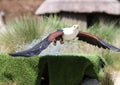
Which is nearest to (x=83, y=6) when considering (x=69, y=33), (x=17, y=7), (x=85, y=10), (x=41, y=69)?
(x=85, y=10)

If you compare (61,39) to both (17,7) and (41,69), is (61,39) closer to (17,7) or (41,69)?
(41,69)

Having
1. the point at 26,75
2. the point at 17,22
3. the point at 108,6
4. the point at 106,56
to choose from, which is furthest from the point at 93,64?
the point at 108,6

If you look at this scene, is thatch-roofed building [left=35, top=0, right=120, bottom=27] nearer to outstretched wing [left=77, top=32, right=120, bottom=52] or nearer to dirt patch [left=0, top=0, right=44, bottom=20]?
dirt patch [left=0, top=0, right=44, bottom=20]

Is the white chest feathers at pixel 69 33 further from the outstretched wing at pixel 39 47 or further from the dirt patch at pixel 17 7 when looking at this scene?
the dirt patch at pixel 17 7

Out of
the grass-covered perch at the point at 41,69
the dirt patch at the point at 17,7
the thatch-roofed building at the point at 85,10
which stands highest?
the dirt patch at the point at 17,7

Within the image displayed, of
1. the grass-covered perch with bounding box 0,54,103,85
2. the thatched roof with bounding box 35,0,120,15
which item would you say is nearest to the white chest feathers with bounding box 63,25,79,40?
the grass-covered perch with bounding box 0,54,103,85

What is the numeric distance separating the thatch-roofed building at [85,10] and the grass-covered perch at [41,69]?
12.0 metres

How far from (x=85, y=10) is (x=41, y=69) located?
1260cm

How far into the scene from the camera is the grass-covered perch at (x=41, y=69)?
10148 mm

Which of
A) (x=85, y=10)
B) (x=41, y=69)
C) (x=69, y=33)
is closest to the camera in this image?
(x=69, y=33)

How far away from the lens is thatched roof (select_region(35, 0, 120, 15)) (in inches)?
889

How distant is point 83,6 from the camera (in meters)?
22.7

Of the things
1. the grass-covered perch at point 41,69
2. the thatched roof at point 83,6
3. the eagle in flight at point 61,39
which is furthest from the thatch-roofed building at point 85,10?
the eagle in flight at point 61,39

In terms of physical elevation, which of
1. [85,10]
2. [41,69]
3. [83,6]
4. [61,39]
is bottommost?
[41,69]
